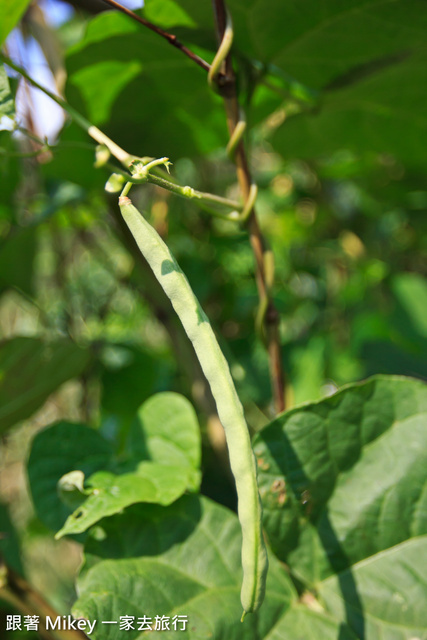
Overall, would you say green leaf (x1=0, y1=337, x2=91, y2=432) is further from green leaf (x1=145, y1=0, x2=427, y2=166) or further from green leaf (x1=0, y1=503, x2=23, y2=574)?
green leaf (x1=145, y1=0, x2=427, y2=166)

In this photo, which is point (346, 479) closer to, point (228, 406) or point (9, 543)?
point (228, 406)

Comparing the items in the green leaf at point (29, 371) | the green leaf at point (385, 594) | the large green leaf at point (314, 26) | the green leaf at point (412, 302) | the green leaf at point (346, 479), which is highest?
the large green leaf at point (314, 26)

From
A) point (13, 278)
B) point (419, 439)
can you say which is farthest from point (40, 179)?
point (419, 439)

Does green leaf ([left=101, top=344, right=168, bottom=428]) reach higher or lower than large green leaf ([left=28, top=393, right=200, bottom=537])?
lower

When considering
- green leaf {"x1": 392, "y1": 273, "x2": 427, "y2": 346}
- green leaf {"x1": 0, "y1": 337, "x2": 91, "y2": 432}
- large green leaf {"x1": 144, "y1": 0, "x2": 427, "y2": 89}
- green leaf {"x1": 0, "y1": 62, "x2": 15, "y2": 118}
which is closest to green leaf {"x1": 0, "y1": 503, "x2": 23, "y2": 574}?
green leaf {"x1": 0, "y1": 337, "x2": 91, "y2": 432}

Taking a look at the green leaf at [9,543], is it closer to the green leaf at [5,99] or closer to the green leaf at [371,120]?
the green leaf at [5,99]

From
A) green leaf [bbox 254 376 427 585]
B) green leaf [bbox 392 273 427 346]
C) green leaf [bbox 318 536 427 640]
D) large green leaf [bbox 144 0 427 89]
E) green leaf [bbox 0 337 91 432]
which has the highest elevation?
large green leaf [bbox 144 0 427 89]

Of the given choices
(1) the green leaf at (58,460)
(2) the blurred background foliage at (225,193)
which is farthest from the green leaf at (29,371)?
(1) the green leaf at (58,460)
